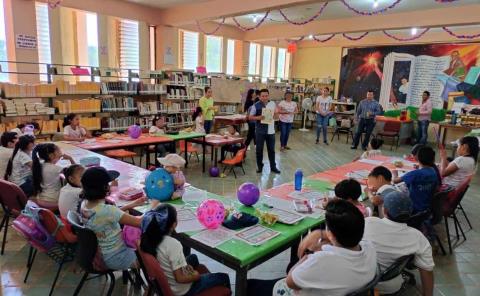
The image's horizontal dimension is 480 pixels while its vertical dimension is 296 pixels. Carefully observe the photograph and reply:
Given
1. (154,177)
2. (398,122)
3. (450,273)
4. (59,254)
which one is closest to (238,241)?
(154,177)

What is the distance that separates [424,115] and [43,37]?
32.9 feet

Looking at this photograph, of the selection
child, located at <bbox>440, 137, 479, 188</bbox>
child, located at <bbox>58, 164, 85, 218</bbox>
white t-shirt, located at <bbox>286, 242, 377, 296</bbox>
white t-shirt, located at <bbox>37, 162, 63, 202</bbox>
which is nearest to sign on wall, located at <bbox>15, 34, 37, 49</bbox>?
white t-shirt, located at <bbox>37, 162, 63, 202</bbox>

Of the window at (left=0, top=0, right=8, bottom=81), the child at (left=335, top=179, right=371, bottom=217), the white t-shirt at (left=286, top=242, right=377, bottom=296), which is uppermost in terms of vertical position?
the window at (left=0, top=0, right=8, bottom=81)

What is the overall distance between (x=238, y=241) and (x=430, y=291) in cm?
141

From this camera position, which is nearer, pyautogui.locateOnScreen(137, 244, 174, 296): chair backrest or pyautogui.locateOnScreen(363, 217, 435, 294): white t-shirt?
pyautogui.locateOnScreen(137, 244, 174, 296): chair backrest

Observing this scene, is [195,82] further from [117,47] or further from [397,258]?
[397,258]

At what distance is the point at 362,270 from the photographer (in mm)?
1559

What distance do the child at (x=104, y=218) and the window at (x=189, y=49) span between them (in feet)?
27.4

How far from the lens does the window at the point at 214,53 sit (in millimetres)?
10828

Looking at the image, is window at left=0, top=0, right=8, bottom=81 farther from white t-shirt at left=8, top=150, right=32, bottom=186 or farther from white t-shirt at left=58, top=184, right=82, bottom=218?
white t-shirt at left=58, top=184, right=82, bottom=218

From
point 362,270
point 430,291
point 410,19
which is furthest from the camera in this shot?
point 410,19

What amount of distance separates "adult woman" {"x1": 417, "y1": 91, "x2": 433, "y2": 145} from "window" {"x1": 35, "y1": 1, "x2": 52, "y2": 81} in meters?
9.68

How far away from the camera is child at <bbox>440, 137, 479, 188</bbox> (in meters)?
3.72

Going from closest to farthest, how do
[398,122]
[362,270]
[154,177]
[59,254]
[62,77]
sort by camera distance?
[362,270], [154,177], [59,254], [62,77], [398,122]
